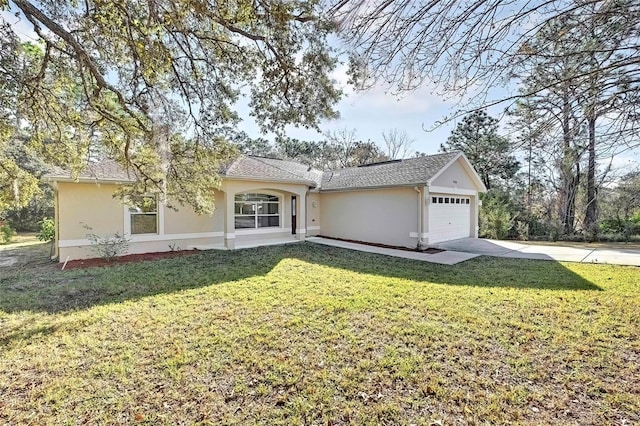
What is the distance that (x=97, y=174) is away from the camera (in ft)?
35.6

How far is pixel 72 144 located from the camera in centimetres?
864

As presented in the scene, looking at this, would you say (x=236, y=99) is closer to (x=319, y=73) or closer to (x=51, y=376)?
(x=319, y=73)

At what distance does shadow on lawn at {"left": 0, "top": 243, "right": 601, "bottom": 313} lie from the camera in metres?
6.78

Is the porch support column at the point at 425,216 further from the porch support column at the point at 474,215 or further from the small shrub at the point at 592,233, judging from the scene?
the small shrub at the point at 592,233

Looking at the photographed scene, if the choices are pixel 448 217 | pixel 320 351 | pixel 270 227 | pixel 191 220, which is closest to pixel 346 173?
pixel 270 227

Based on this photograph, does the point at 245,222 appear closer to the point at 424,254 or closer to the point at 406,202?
the point at 406,202

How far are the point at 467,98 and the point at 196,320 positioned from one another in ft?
18.3

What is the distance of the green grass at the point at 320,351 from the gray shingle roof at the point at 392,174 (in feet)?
21.1

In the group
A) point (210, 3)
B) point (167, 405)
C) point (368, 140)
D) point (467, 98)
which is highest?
point (368, 140)

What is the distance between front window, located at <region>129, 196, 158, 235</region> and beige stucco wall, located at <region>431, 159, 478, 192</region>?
1148cm

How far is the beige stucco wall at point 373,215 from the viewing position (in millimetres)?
13469

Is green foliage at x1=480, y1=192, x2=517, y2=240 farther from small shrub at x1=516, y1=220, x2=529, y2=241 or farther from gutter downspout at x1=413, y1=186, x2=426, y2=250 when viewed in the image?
gutter downspout at x1=413, y1=186, x2=426, y2=250

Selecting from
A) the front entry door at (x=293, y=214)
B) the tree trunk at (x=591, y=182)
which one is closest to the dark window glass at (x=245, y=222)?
the front entry door at (x=293, y=214)

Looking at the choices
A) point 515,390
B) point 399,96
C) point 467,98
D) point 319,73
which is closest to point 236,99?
point 319,73
